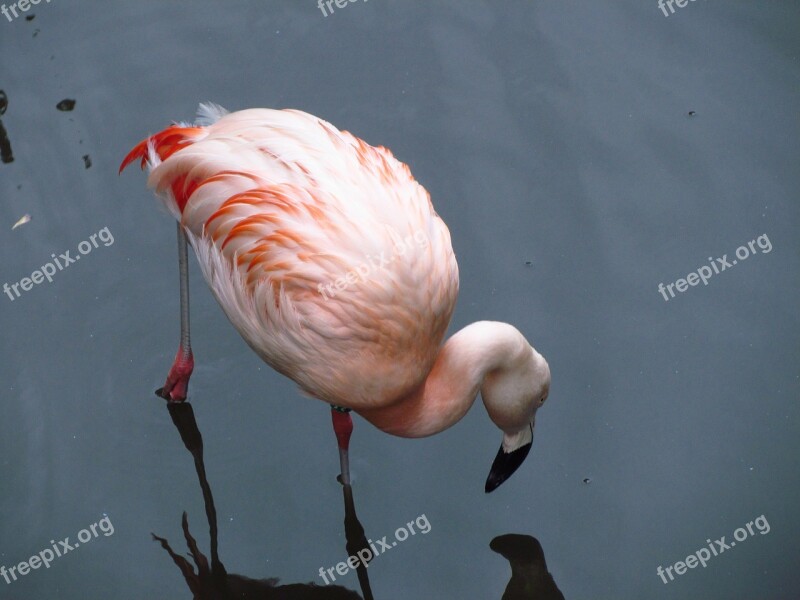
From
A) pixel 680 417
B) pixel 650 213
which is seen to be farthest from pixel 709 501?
pixel 650 213

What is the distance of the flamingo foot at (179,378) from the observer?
5.23 metres

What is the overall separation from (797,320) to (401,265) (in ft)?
8.08

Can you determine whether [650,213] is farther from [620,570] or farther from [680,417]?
[620,570]

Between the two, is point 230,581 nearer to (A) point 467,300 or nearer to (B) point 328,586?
(B) point 328,586

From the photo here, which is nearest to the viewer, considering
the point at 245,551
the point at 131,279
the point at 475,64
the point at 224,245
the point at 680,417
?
the point at 224,245

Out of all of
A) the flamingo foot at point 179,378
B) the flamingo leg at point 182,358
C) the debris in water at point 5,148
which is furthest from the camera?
the debris in water at point 5,148

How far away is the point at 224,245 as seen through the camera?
4.57m
